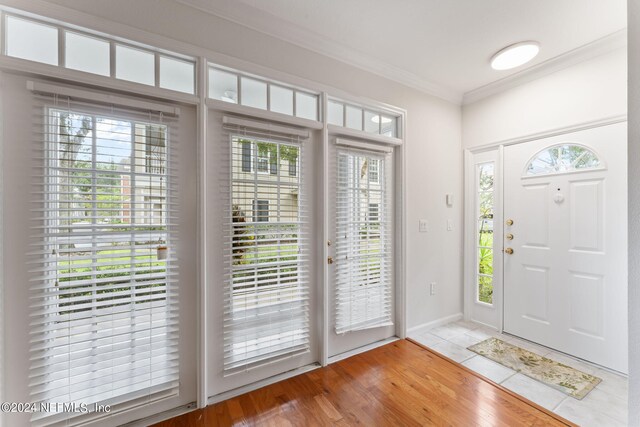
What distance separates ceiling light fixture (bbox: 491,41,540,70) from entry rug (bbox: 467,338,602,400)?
2572 millimetres

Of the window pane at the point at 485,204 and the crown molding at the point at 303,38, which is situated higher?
the crown molding at the point at 303,38

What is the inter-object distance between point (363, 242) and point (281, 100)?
1388 mm

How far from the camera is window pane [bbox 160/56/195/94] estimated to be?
1636 millimetres

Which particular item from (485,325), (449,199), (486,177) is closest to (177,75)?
(449,199)

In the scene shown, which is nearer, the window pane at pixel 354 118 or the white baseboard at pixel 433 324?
the window pane at pixel 354 118

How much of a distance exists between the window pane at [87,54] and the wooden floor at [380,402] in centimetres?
208

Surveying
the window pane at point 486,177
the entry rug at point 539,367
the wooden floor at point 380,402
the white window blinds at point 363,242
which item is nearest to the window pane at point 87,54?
the white window blinds at point 363,242

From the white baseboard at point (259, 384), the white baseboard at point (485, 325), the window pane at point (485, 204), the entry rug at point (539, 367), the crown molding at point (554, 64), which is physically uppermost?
the crown molding at point (554, 64)

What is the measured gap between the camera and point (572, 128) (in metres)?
2.26

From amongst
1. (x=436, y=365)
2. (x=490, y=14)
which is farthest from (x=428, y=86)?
(x=436, y=365)

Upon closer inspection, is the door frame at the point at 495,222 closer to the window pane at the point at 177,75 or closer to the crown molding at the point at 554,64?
the crown molding at the point at 554,64

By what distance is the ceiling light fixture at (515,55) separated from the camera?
2.14 metres

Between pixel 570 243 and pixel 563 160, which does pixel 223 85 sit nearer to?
pixel 563 160

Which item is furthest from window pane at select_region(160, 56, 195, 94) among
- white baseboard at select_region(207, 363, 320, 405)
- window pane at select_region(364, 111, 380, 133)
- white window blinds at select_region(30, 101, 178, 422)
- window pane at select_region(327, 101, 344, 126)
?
white baseboard at select_region(207, 363, 320, 405)
